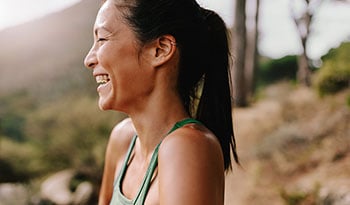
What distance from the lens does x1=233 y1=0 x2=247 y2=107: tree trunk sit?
6094 mm

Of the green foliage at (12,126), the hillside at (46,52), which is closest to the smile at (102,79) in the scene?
the green foliage at (12,126)

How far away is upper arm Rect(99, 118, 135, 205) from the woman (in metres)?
0.17

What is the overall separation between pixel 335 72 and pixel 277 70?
8.86ft

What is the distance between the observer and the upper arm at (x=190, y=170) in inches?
31.0

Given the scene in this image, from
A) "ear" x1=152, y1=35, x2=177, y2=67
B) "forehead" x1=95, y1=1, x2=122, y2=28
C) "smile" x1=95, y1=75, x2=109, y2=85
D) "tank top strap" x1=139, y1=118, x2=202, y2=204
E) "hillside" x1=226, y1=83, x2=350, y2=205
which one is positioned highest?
"forehead" x1=95, y1=1, x2=122, y2=28

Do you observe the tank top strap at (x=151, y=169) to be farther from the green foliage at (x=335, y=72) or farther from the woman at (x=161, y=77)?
the green foliage at (x=335, y=72)

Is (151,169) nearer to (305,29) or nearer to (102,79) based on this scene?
(102,79)

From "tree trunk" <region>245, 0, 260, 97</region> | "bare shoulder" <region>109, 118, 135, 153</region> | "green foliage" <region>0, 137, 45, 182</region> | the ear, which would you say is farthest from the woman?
"tree trunk" <region>245, 0, 260, 97</region>

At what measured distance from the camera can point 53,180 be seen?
216 inches

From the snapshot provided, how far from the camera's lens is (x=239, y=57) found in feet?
20.4

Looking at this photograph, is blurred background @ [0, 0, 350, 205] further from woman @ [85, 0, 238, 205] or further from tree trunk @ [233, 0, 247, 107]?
woman @ [85, 0, 238, 205]

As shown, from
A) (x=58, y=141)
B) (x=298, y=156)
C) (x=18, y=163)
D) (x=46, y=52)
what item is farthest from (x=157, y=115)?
(x=46, y=52)

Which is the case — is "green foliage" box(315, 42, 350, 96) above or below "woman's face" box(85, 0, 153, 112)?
below

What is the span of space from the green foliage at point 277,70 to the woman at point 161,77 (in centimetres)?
599
